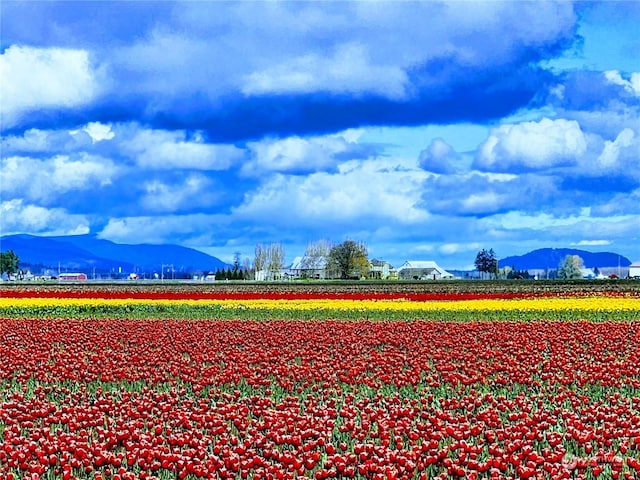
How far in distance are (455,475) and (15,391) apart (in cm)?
794

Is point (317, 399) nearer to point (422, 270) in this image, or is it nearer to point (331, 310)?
point (331, 310)

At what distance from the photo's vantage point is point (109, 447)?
28.2ft

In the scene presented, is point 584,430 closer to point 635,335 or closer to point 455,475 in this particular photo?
point 455,475

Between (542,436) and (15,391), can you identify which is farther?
(15,391)

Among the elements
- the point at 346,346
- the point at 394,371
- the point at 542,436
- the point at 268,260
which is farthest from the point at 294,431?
the point at 268,260

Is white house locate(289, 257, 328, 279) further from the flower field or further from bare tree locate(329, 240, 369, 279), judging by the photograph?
the flower field

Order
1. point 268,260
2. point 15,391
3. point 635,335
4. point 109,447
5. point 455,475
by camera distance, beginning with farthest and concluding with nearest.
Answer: point 268,260 < point 635,335 < point 15,391 < point 109,447 < point 455,475

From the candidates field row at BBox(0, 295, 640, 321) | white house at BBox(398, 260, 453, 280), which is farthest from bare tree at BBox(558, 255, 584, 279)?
field row at BBox(0, 295, 640, 321)

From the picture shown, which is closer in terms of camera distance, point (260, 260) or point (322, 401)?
point (322, 401)

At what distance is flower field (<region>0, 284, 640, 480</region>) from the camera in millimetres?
7777

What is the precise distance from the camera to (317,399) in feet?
35.8

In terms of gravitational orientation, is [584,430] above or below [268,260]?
below

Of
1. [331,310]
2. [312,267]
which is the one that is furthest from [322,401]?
[312,267]

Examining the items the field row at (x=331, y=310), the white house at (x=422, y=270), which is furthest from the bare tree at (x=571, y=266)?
the field row at (x=331, y=310)
